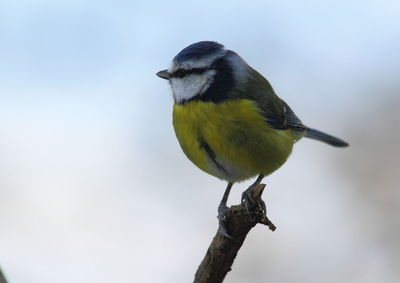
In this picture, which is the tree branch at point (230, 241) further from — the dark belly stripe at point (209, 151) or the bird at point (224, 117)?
the dark belly stripe at point (209, 151)

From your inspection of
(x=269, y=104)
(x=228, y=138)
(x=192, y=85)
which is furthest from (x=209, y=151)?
(x=269, y=104)

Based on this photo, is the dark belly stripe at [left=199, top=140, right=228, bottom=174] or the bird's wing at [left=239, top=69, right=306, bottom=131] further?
the bird's wing at [left=239, top=69, right=306, bottom=131]

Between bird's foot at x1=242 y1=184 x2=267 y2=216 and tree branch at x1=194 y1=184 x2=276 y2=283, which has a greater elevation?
bird's foot at x1=242 y1=184 x2=267 y2=216

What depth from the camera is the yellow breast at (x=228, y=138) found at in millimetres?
3775

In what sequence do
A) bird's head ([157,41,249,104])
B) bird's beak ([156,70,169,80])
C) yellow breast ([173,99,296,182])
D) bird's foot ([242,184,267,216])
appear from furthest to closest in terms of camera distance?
bird's beak ([156,70,169,80]) < bird's head ([157,41,249,104]) < yellow breast ([173,99,296,182]) < bird's foot ([242,184,267,216])

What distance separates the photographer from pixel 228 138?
12.4 feet

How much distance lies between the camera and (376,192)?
17.8ft

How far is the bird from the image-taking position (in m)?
3.79

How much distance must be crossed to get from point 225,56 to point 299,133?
0.73 m

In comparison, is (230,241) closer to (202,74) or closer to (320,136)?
(202,74)

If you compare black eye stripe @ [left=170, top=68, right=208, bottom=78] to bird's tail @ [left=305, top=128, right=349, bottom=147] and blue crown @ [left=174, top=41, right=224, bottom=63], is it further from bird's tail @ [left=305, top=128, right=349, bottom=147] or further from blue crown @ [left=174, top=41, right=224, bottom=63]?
bird's tail @ [left=305, top=128, right=349, bottom=147]

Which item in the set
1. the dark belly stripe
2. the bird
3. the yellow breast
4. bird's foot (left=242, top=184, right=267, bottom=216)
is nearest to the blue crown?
the bird

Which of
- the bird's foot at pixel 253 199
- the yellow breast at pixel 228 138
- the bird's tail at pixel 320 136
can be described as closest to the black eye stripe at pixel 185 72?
the yellow breast at pixel 228 138

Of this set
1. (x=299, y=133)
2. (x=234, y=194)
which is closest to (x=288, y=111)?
(x=299, y=133)
